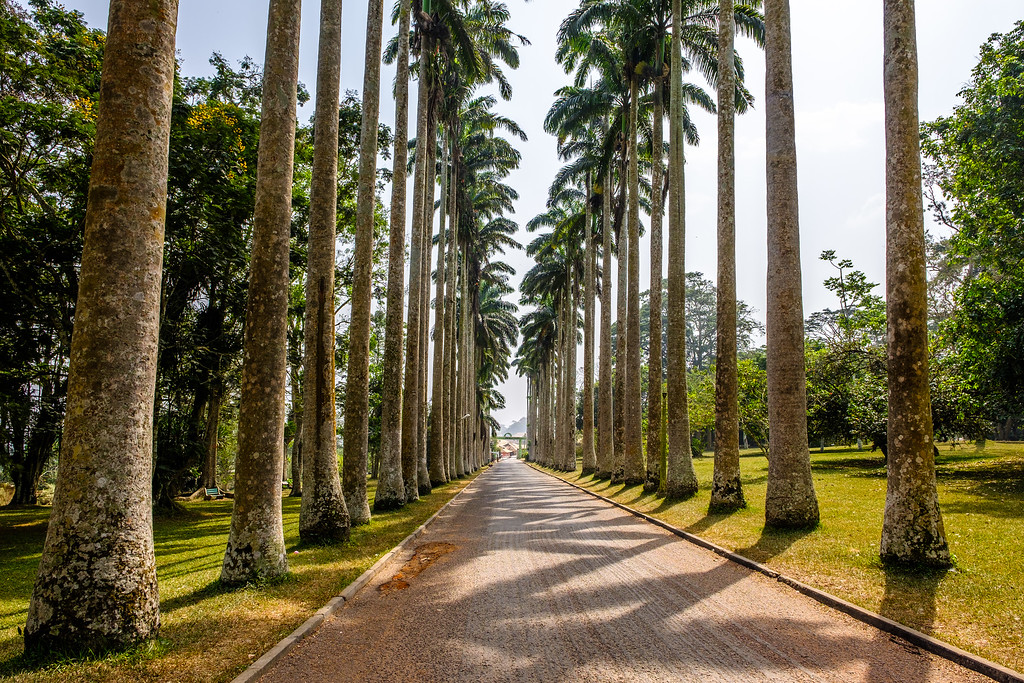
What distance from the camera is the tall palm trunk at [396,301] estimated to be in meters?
15.7

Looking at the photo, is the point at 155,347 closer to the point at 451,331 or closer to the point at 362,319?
the point at 362,319

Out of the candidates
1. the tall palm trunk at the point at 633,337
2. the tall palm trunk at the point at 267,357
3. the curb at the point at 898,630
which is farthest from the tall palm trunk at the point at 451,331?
the curb at the point at 898,630

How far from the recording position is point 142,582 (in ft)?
15.6

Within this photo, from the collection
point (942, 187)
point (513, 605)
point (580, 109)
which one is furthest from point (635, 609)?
point (580, 109)

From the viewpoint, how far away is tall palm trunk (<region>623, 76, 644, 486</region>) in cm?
2114

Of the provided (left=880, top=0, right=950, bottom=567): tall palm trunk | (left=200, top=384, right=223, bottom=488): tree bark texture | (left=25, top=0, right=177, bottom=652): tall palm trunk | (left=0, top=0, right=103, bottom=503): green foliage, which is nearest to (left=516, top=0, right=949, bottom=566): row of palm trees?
(left=880, top=0, right=950, bottom=567): tall palm trunk

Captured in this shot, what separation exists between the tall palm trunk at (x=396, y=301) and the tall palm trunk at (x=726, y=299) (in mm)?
8140

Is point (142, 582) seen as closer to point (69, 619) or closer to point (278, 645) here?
point (69, 619)

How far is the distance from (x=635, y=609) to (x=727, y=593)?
1.41m

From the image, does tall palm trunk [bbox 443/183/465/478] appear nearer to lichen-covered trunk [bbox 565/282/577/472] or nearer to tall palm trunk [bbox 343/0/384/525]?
lichen-covered trunk [bbox 565/282/577/472]

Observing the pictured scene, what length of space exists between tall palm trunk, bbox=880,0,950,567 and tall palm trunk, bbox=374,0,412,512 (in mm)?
11193

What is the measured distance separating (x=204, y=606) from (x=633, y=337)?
18588 millimetres

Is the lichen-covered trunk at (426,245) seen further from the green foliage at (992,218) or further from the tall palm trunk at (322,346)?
the green foliage at (992,218)

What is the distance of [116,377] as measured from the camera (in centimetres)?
480
